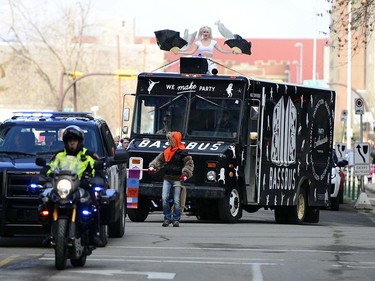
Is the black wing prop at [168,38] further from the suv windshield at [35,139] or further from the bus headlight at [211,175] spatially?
the suv windshield at [35,139]

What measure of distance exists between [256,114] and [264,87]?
0.85 m

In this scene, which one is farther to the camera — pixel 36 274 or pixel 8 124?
pixel 8 124

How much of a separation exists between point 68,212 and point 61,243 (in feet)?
1.39

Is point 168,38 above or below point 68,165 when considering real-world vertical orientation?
above

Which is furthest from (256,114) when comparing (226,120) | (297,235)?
(297,235)

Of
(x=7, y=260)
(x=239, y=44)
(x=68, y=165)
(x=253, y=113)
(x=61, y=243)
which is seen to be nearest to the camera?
(x=61, y=243)

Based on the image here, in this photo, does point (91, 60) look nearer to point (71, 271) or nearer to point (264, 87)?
point (264, 87)

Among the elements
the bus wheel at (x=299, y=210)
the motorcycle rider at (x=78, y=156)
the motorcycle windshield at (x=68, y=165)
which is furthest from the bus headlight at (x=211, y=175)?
the motorcycle windshield at (x=68, y=165)

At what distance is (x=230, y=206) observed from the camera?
2633cm

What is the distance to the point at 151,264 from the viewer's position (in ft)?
52.2

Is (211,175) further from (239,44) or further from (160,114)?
(239,44)

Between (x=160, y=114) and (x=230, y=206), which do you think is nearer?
(x=230, y=206)

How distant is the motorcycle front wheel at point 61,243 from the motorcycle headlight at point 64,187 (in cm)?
31

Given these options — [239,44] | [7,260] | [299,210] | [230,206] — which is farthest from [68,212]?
[299,210]
